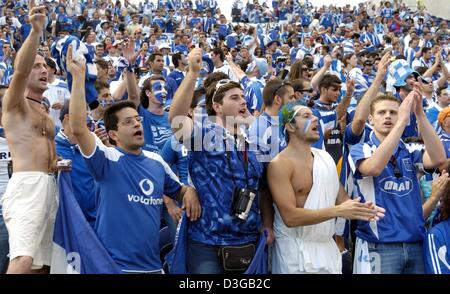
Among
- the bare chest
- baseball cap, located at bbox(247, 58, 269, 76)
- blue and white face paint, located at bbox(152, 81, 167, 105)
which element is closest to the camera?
the bare chest

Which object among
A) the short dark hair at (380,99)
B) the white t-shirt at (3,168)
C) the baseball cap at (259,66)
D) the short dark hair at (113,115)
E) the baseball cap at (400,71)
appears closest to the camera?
the short dark hair at (113,115)

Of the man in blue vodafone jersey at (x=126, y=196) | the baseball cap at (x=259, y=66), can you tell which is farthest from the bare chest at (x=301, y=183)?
the baseball cap at (x=259, y=66)

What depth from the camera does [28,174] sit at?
14.8 feet

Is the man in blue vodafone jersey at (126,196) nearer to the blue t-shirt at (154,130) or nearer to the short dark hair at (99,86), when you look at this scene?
the blue t-shirt at (154,130)

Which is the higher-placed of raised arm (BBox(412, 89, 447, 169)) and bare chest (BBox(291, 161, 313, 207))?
raised arm (BBox(412, 89, 447, 169))

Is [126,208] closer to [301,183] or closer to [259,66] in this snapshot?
[301,183]

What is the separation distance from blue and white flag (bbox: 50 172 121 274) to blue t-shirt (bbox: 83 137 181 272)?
0.26 feet

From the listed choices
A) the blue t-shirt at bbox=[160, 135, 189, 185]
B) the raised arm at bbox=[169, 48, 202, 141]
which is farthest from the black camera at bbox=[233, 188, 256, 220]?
the blue t-shirt at bbox=[160, 135, 189, 185]

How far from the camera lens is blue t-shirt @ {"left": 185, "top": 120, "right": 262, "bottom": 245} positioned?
14.0 feet

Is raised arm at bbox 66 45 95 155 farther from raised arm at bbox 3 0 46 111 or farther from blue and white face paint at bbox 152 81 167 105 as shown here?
blue and white face paint at bbox 152 81 167 105

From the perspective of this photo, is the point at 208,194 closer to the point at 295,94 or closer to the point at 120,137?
the point at 120,137

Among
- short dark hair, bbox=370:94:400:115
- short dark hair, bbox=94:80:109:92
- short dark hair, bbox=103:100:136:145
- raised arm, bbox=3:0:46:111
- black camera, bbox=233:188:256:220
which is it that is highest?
short dark hair, bbox=94:80:109:92

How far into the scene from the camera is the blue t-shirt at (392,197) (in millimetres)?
4496

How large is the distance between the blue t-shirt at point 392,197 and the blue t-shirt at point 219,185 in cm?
77
